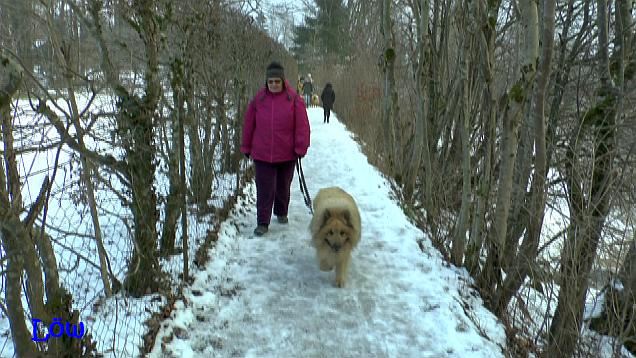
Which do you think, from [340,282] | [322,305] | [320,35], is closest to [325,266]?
[340,282]

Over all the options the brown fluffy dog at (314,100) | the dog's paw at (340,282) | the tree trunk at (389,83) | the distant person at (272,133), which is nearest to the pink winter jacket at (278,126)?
the distant person at (272,133)

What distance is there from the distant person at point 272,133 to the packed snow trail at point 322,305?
593 mm

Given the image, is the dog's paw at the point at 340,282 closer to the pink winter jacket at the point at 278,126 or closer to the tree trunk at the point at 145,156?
the tree trunk at the point at 145,156

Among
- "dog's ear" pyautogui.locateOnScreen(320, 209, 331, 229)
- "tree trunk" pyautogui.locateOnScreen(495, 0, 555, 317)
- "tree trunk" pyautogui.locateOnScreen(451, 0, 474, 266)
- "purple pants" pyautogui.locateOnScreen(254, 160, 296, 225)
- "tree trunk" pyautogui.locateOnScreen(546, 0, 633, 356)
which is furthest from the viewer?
"purple pants" pyautogui.locateOnScreen(254, 160, 296, 225)

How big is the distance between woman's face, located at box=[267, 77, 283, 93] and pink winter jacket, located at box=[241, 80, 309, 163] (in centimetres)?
6

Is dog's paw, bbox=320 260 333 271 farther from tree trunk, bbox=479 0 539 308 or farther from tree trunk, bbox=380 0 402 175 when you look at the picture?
tree trunk, bbox=380 0 402 175

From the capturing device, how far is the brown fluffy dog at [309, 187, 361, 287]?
4844 mm

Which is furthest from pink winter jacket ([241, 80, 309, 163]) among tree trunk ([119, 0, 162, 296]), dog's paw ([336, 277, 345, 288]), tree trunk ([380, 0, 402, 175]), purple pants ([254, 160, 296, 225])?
tree trunk ([380, 0, 402, 175])

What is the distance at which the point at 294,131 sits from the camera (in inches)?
244

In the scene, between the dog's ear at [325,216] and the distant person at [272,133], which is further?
the distant person at [272,133]

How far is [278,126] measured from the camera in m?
6.10

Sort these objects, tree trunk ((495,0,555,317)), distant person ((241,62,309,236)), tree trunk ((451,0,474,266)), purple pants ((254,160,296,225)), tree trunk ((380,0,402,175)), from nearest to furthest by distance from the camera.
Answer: tree trunk ((495,0,555,317))
tree trunk ((451,0,474,266))
distant person ((241,62,309,236))
purple pants ((254,160,296,225))
tree trunk ((380,0,402,175))

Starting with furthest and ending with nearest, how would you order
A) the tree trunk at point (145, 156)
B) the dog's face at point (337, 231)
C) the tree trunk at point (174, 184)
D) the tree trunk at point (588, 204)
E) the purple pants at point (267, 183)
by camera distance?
the purple pants at point (267, 183)
the dog's face at point (337, 231)
the tree trunk at point (174, 184)
the tree trunk at point (145, 156)
the tree trunk at point (588, 204)

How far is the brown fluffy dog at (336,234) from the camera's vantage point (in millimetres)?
4844
